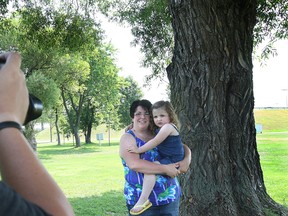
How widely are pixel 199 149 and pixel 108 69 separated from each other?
39.4m

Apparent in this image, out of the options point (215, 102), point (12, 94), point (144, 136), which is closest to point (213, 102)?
point (215, 102)

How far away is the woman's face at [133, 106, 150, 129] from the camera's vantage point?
11.4 feet

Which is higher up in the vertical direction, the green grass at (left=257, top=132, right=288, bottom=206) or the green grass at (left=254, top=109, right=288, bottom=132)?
the green grass at (left=254, top=109, right=288, bottom=132)

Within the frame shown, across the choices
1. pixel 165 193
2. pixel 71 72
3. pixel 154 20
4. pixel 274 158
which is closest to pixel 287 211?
pixel 165 193

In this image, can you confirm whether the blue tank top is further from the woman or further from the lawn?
the lawn

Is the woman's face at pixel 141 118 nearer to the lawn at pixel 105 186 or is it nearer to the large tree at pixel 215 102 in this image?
the large tree at pixel 215 102

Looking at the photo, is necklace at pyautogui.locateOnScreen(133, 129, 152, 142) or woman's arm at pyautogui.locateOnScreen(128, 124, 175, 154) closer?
woman's arm at pyautogui.locateOnScreen(128, 124, 175, 154)

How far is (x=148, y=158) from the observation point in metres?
3.47

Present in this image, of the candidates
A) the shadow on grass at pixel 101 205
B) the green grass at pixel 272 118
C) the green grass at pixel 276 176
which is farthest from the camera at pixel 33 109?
the green grass at pixel 272 118

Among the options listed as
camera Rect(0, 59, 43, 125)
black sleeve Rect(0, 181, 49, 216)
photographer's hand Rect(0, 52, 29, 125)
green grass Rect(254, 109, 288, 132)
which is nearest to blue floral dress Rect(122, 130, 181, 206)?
camera Rect(0, 59, 43, 125)

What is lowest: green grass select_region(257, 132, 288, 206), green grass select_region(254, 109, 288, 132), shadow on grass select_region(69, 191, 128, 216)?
green grass select_region(257, 132, 288, 206)

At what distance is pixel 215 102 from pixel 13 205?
499 cm

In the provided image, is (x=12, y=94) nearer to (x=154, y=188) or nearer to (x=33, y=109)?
(x=33, y=109)

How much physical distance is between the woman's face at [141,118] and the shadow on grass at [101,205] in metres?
4.83
